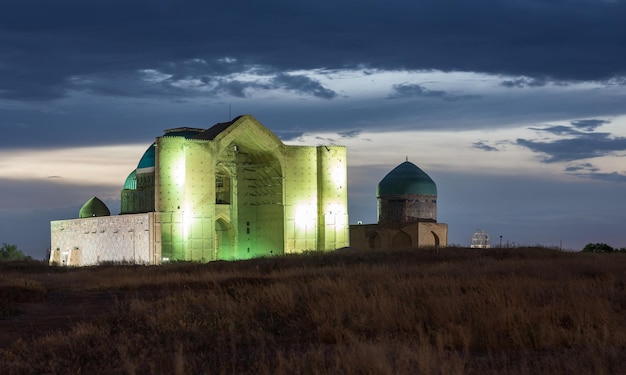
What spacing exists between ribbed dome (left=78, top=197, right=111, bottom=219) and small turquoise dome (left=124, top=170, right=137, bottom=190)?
418cm

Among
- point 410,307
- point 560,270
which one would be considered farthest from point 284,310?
point 560,270

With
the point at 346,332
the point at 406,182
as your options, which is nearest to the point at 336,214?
the point at 406,182

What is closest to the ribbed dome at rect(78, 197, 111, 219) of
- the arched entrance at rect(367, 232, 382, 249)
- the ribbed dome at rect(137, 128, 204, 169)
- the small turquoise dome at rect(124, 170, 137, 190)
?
the small turquoise dome at rect(124, 170, 137, 190)

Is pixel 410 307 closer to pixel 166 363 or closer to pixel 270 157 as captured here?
pixel 166 363

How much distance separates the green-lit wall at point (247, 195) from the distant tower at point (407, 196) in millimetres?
8878

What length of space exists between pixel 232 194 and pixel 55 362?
55055mm

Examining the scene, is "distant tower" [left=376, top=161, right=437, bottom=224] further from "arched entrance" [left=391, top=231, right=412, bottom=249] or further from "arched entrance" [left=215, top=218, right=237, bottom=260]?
"arched entrance" [left=215, top=218, right=237, bottom=260]

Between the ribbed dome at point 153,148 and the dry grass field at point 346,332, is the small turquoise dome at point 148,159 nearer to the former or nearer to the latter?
the ribbed dome at point 153,148

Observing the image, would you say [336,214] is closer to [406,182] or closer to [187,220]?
[406,182]

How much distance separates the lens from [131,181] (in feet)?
225

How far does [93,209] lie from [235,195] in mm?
13885

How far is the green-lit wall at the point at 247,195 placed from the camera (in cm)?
5864

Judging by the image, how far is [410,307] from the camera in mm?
15273

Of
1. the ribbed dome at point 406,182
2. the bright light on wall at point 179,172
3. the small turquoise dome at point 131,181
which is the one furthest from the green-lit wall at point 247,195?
the ribbed dome at point 406,182
